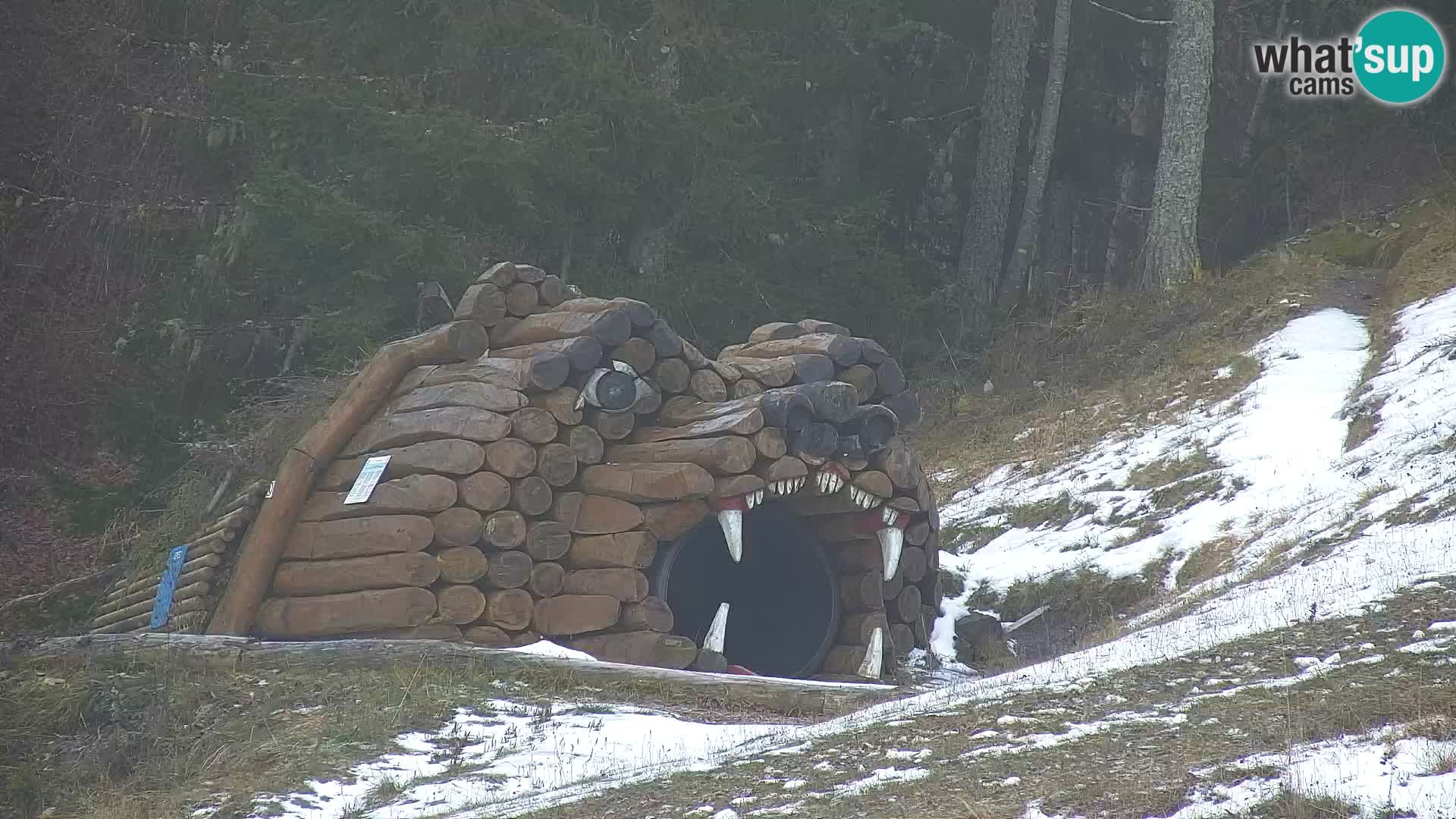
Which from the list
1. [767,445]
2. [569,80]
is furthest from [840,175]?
[767,445]

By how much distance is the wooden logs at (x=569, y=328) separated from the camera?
390 inches

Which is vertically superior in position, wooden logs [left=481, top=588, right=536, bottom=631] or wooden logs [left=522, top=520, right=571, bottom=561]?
wooden logs [left=522, top=520, right=571, bottom=561]

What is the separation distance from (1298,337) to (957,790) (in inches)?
419

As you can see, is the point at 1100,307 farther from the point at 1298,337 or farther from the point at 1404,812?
the point at 1404,812

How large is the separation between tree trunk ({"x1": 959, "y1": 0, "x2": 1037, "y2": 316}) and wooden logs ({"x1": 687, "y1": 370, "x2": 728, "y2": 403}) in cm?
1098

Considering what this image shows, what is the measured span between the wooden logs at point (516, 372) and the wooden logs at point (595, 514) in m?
0.72

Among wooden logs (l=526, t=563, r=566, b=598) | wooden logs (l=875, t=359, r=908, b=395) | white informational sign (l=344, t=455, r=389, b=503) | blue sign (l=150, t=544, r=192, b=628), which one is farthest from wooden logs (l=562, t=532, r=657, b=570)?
blue sign (l=150, t=544, r=192, b=628)

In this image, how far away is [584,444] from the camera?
384 inches

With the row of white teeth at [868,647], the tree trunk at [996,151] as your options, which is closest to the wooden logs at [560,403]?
the row of white teeth at [868,647]

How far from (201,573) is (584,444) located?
2.71 meters

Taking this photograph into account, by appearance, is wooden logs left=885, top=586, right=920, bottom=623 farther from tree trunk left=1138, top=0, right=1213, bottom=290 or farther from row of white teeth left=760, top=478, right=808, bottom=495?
tree trunk left=1138, top=0, right=1213, bottom=290

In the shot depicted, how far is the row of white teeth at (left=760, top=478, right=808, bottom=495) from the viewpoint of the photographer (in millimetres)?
9664

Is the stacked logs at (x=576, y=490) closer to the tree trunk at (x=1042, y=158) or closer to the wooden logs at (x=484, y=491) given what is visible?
the wooden logs at (x=484, y=491)

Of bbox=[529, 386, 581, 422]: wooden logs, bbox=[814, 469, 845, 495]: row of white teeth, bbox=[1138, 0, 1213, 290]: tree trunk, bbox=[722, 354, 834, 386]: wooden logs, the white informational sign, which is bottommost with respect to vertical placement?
bbox=[814, 469, 845, 495]: row of white teeth
